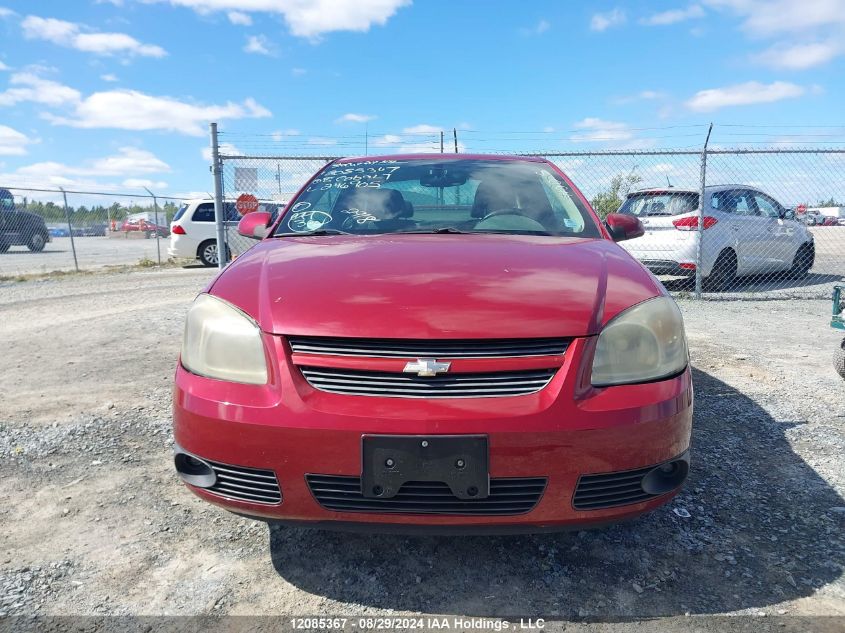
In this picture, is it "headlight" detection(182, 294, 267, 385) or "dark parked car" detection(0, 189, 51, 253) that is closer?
"headlight" detection(182, 294, 267, 385)

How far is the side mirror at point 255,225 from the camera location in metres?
3.21

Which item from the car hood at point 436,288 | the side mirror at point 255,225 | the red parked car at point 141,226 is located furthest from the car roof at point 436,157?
the red parked car at point 141,226

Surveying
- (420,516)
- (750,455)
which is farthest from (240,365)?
(750,455)

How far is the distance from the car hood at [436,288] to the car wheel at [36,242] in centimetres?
1894

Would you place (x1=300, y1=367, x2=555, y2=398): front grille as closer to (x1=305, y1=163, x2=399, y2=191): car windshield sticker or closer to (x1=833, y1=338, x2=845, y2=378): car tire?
(x1=305, y1=163, x2=399, y2=191): car windshield sticker

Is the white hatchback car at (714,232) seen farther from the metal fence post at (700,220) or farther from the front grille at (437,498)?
the front grille at (437,498)

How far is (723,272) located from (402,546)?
25.1ft

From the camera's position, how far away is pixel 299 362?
175cm

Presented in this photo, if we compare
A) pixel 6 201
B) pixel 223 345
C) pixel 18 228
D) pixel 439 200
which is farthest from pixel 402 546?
pixel 18 228

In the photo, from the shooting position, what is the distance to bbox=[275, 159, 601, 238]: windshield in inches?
109

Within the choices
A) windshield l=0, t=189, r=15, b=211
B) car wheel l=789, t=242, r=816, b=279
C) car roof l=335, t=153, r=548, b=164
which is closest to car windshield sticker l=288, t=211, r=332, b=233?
car roof l=335, t=153, r=548, b=164

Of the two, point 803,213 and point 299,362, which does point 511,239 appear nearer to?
point 299,362

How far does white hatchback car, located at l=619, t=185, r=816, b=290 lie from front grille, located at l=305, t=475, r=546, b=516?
6.63m

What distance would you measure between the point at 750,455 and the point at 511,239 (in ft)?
5.38
